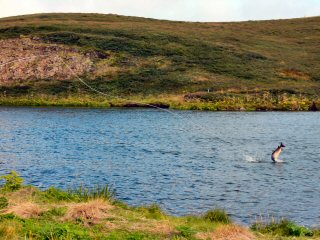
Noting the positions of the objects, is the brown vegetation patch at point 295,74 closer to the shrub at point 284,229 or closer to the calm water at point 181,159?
the calm water at point 181,159

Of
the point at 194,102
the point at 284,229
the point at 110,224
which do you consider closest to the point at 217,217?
the point at 284,229

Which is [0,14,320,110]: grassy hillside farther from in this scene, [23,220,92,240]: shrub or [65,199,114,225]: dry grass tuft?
[23,220,92,240]: shrub

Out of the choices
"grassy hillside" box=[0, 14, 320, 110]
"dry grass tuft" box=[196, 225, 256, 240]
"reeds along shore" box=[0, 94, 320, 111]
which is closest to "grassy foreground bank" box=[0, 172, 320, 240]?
"dry grass tuft" box=[196, 225, 256, 240]

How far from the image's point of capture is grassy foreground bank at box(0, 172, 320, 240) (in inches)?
540

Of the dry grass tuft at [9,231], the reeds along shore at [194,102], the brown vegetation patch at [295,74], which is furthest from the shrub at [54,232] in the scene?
the brown vegetation patch at [295,74]

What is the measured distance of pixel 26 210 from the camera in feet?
53.0

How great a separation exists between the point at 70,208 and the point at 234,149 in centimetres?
2432

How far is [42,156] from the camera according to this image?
1357 inches

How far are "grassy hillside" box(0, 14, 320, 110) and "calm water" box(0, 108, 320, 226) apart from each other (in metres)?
15.0

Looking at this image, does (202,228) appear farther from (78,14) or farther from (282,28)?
(78,14)

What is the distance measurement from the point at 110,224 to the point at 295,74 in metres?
86.9

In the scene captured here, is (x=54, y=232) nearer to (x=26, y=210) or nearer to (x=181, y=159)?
(x=26, y=210)

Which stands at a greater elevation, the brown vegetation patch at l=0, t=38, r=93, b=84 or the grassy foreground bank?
the brown vegetation patch at l=0, t=38, r=93, b=84

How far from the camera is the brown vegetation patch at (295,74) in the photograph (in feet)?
316
